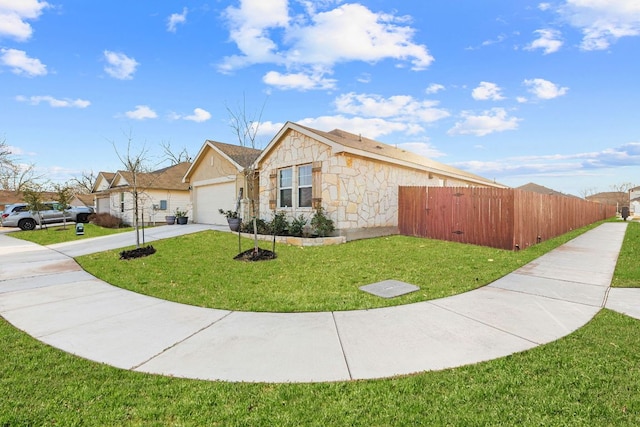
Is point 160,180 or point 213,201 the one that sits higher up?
point 160,180

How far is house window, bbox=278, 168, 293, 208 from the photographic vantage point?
1257 centimetres

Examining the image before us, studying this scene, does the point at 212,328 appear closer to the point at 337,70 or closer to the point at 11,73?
the point at 337,70

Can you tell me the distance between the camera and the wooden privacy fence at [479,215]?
9307 millimetres

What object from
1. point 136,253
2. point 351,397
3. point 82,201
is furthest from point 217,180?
point 82,201

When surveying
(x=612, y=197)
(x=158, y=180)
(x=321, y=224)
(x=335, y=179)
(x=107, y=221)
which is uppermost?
(x=158, y=180)

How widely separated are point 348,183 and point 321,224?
1.86 metres

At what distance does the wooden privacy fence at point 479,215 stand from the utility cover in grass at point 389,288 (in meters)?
5.69

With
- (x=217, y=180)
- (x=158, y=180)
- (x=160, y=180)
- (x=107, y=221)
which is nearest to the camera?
(x=217, y=180)

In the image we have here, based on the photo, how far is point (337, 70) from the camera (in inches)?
549

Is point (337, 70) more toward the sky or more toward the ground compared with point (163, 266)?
more toward the sky

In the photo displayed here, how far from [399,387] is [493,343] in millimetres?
1473

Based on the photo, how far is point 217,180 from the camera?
16.9 meters

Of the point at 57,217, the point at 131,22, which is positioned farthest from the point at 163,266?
the point at 57,217

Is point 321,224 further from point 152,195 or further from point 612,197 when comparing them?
point 612,197
